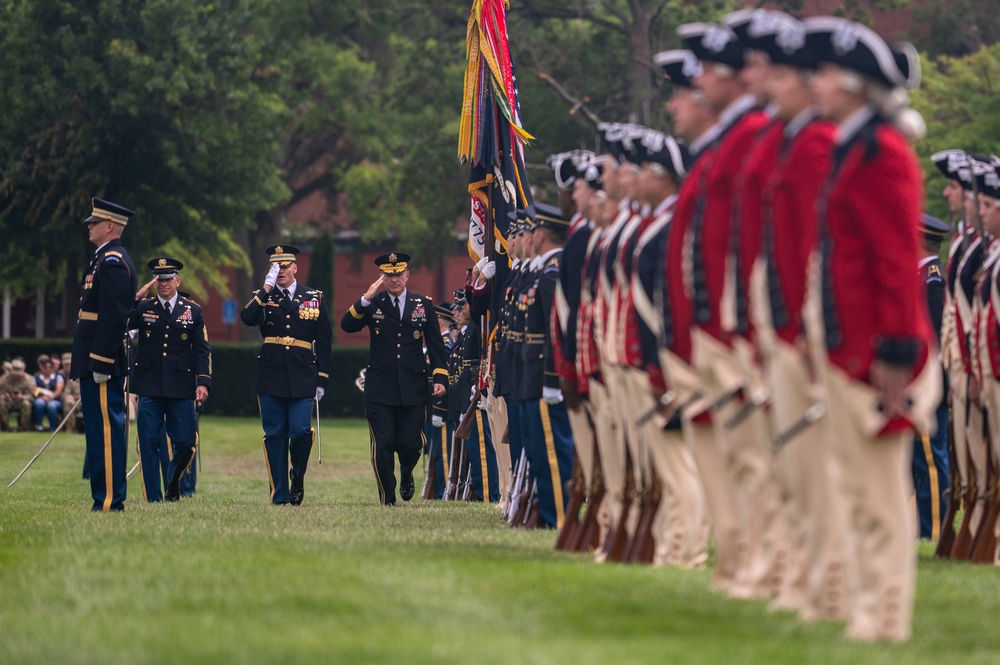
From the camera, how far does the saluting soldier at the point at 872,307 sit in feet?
21.4

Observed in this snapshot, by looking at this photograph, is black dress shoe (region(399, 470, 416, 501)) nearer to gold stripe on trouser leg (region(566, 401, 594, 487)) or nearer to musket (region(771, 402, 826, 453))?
gold stripe on trouser leg (region(566, 401, 594, 487))

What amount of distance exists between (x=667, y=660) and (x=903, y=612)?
3.38 feet

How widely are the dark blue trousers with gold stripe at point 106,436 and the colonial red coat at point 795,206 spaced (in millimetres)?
8252

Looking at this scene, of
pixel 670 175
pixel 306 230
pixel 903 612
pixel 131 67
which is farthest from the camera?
pixel 306 230

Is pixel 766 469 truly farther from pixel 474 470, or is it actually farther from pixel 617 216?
pixel 474 470

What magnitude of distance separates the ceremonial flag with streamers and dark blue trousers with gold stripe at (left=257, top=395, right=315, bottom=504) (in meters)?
2.17

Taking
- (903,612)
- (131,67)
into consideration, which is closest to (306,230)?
(131,67)

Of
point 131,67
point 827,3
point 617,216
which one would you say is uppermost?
point 827,3

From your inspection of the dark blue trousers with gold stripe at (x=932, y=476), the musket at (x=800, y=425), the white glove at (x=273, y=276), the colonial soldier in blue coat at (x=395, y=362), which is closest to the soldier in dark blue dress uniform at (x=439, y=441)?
the colonial soldier in blue coat at (x=395, y=362)

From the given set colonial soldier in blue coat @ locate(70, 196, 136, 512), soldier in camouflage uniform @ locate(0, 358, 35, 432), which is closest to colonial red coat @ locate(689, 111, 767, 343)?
colonial soldier in blue coat @ locate(70, 196, 136, 512)

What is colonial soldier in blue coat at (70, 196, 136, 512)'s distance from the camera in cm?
1399

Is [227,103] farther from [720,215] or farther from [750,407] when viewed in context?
[750,407]

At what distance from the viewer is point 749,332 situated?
7.32m

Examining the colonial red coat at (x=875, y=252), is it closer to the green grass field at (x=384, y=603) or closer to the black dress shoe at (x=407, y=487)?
the green grass field at (x=384, y=603)
